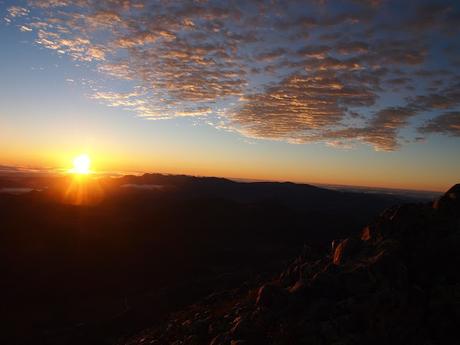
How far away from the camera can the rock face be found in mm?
18562

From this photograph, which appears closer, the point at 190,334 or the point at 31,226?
the point at 190,334

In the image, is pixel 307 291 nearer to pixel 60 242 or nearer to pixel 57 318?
pixel 57 318

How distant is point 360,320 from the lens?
1936 centimetres

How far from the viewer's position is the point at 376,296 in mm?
20578

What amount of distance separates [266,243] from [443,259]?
336 feet

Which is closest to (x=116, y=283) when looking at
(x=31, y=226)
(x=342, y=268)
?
(x=31, y=226)

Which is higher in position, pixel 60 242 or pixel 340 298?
pixel 340 298

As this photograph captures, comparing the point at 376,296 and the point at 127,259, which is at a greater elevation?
the point at 376,296

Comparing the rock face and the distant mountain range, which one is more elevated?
the rock face

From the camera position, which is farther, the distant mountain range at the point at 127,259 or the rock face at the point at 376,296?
the distant mountain range at the point at 127,259

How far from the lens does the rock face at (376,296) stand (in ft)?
60.9

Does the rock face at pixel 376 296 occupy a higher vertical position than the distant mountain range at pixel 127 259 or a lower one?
higher

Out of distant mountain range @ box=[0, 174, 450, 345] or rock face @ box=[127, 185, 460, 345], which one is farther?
distant mountain range @ box=[0, 174, 450, 345]

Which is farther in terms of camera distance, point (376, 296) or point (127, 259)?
point (127, 259)
